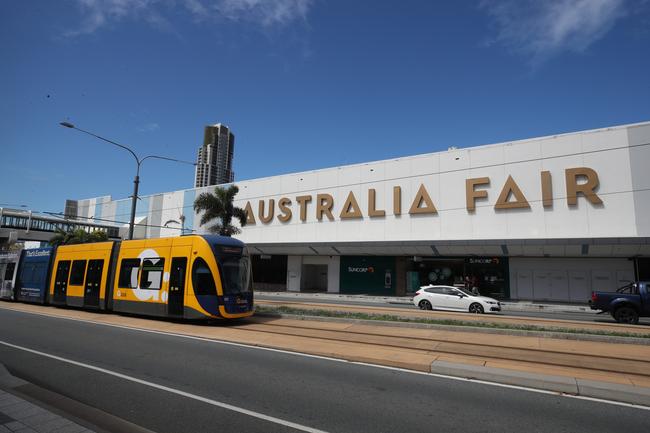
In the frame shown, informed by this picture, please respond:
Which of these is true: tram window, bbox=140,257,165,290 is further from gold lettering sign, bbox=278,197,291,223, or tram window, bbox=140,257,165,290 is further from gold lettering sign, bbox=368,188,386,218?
gold lettering sign, bbox=278,197,291,223

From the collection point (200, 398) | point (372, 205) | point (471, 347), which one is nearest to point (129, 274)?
point (200, 398)

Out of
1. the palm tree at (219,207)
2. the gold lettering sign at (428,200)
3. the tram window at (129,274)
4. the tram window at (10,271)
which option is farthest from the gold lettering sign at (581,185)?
the tram window at (10,271)

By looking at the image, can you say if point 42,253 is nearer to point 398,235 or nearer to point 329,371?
point 329,371

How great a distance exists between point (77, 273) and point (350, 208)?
73.4 feet

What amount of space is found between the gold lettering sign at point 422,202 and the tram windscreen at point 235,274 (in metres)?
20.2

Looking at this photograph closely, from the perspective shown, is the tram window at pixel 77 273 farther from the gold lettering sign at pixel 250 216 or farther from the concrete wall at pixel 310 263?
the gold lettering sign at pixel 250 216

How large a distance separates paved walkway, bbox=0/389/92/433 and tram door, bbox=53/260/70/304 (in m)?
15.2

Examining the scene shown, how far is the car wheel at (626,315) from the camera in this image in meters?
15.9

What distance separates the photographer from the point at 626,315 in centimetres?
1606

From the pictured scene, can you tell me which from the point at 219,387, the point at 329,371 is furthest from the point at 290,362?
the point at 219,387

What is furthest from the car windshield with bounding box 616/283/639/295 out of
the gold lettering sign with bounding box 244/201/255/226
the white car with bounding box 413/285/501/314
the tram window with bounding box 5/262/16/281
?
the gold lettering sign with bounding box 244/201/255/226

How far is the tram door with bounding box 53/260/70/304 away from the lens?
61.5 ft

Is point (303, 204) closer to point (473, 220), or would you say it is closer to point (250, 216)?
point (250, 216)

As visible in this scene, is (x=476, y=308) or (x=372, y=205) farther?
(x=372, y=205)
